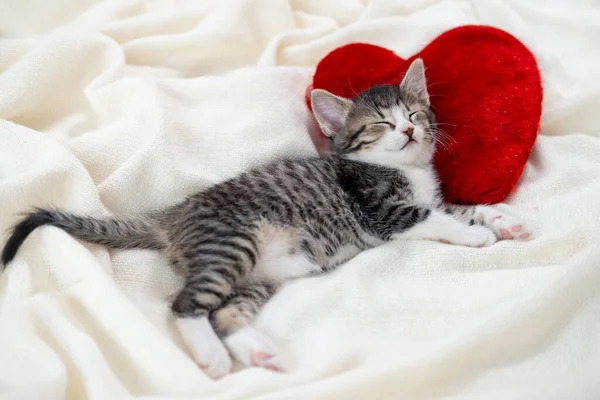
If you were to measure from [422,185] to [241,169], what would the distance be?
0.60 m

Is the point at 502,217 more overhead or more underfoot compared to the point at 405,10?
more underfoot

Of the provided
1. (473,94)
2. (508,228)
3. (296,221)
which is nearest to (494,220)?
(508,228)

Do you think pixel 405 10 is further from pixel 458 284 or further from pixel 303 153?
pixel 458 284

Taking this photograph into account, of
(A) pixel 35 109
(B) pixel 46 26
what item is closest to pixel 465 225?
(A) pixel 35 109

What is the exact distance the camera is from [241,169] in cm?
179

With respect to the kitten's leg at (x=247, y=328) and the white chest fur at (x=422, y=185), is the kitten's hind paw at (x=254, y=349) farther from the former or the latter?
the white chest fur at (x=422, y=185)

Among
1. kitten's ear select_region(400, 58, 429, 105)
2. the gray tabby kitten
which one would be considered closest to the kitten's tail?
the gray tabby kitten

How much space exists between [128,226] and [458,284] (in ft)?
3.04

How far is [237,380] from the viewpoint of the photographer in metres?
1.17

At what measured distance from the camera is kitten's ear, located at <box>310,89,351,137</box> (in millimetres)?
1809

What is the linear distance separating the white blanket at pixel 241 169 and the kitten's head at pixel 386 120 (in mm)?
146

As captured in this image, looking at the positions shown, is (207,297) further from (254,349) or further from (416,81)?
(416,81)

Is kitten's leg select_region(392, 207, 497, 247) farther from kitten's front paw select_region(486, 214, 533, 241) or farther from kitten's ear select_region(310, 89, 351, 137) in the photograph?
kitten's ear select_region(310, 89, 351, 137)

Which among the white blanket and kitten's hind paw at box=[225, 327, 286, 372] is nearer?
the white blanket
